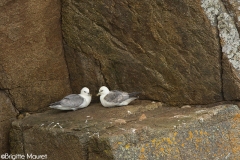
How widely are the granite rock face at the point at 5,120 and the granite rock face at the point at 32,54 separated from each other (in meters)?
0.10

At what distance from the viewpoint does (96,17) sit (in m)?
7.17

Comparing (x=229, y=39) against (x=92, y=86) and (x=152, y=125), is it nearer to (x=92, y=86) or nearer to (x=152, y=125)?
(x=152, y=125)

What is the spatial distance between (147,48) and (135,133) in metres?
1.41

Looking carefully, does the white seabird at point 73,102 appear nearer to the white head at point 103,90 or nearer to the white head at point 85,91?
the white head at point 85,91

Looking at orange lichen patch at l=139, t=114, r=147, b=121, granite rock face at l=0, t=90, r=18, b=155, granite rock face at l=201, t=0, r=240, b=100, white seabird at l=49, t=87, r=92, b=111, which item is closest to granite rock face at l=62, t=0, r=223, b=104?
granite rock face at l=201, t=0, r=240, b=100

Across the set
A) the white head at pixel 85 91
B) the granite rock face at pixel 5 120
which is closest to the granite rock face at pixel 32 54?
the granite rock face at pixel 5 120

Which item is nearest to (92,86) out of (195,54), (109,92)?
(109,92)

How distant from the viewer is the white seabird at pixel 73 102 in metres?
7.14

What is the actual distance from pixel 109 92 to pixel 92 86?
508mm

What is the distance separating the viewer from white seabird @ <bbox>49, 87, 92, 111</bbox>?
7141 millimetres

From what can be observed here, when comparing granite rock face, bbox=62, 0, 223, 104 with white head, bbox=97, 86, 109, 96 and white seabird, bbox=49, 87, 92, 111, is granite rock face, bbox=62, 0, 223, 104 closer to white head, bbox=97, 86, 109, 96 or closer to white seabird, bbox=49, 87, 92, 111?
white head, bbox=97, 86, 109, 96

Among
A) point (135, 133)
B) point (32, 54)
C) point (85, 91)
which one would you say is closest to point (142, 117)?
point (135, 133)

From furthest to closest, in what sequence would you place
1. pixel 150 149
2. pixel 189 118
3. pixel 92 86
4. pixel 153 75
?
pixel 92 86 < pixel 153 75 < pixel 189 118 < pixel 150 149

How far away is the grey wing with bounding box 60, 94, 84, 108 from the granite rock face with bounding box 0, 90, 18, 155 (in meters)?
0.73
